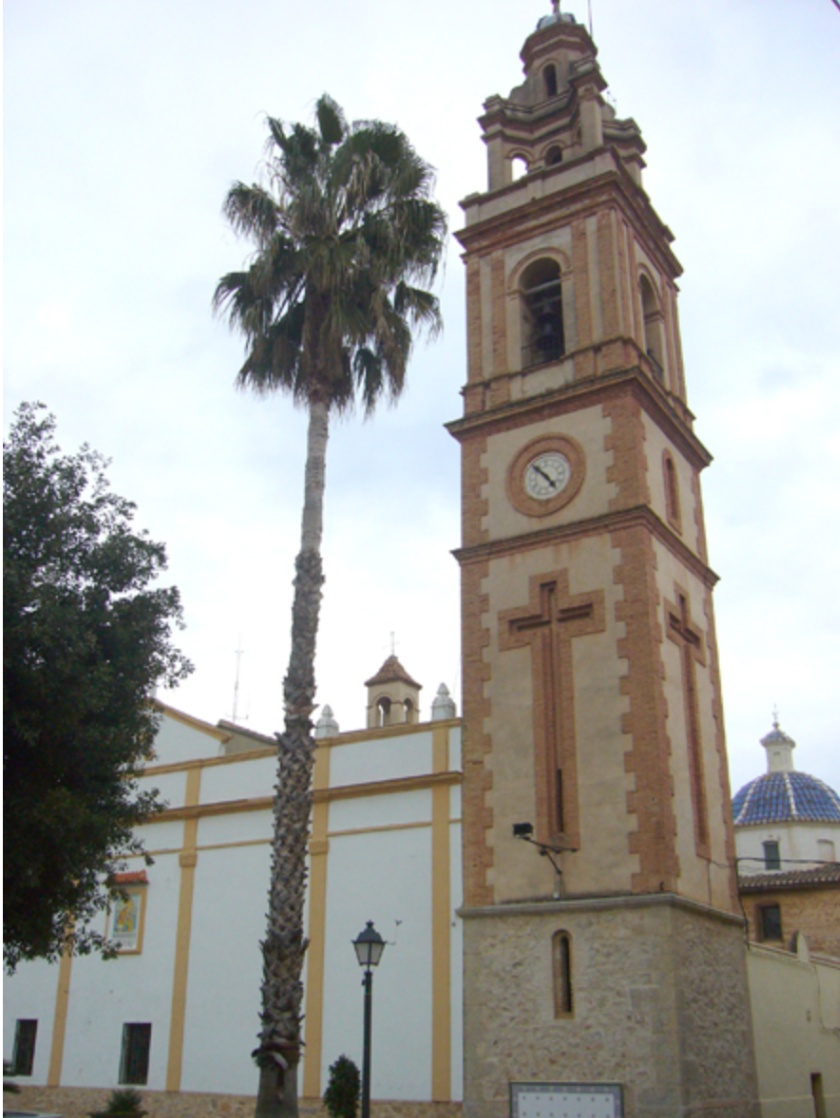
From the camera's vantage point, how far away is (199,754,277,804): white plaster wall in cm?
2825

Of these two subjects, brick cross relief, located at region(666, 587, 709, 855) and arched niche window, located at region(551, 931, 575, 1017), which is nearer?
arched niche window, located at region(551, 931, 575, 1017)

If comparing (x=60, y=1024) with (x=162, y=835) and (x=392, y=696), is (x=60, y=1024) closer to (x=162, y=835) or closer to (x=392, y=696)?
(x=162, y=835)

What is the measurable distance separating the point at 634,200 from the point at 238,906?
1834cm

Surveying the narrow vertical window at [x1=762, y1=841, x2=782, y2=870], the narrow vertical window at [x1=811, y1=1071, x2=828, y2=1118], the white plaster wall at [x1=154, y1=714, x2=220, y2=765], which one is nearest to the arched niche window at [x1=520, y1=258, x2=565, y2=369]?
the white plaster wall at [x1=154, y1=714, x2=220, y2=765]

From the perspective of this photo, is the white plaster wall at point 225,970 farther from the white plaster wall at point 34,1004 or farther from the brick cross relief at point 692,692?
the brick cross relief at point 692,692

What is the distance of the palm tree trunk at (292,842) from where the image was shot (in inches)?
582

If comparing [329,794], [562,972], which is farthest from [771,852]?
[562,972]

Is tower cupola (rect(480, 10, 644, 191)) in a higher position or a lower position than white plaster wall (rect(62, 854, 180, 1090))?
higher

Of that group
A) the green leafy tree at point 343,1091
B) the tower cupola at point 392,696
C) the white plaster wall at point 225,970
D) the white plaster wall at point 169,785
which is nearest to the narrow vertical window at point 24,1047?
the white plaster wall at point 225,970

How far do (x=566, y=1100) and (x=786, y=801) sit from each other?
41.1 m

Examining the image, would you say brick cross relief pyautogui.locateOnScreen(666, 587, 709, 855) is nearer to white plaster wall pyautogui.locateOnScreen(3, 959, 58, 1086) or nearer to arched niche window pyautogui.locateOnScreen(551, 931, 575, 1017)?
arched niche window pyautogui.locateOnScreen(551, 931, 575, 1017)

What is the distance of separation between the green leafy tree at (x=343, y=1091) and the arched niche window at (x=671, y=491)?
41.6ft

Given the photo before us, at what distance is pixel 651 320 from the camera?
26.0 meters

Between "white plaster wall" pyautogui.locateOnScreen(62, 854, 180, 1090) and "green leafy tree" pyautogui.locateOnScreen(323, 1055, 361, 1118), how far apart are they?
5.55m
